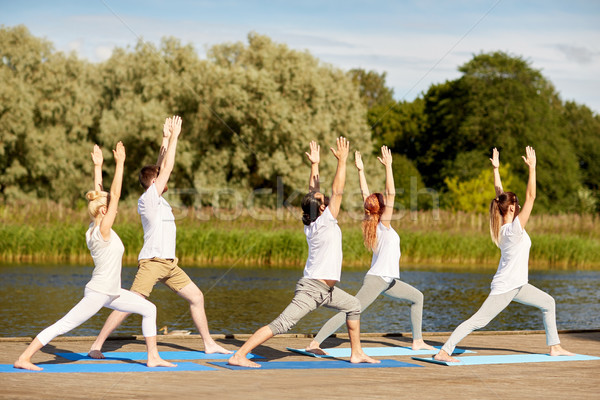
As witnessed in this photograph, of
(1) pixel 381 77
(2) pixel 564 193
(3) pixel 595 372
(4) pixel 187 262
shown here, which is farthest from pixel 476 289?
(1) pixel 381 77

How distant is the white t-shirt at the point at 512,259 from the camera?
359 inches

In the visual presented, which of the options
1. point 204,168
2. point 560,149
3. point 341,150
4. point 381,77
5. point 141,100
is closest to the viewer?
point 341,150

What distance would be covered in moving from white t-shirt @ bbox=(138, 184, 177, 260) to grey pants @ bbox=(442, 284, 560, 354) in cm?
310

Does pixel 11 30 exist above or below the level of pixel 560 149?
above

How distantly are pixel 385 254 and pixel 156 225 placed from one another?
102 inches

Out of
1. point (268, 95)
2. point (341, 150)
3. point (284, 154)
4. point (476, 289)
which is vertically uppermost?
point (268, 95)

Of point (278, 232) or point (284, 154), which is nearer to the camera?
point (278, 232)

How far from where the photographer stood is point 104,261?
8.05 metres

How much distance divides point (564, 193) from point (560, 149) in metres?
3.19

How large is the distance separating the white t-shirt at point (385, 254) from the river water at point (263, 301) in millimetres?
4772

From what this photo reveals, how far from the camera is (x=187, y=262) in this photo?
26.7 meters

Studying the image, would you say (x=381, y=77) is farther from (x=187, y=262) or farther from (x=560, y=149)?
(x=187, y=262)

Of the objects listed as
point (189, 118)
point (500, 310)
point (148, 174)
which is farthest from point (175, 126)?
point (189, 118)

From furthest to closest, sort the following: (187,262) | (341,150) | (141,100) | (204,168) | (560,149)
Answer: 1. (560,149)
2. (141,100)
3. (204,168)
4. (187,262)
5. (341,150)
